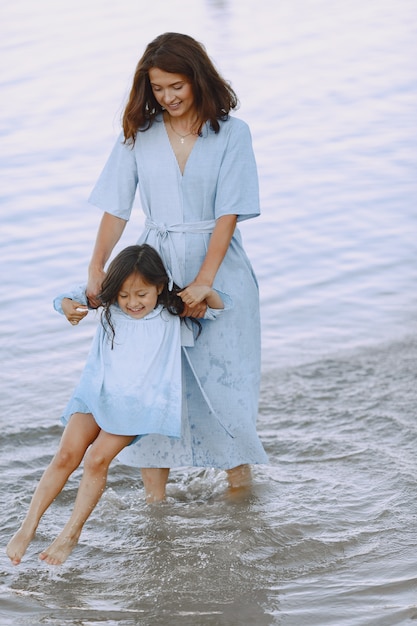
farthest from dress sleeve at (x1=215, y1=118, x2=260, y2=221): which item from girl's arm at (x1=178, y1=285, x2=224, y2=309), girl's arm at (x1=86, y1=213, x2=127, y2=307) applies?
girl's arm at (x1=86, y1=213, x2=127, y2=307)

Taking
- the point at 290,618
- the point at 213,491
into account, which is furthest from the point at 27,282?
the point at 290,618

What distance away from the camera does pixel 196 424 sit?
4117mm

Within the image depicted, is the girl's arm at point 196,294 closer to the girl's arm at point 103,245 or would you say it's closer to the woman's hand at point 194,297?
the woman's hand at point 194,297

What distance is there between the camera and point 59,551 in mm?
3602

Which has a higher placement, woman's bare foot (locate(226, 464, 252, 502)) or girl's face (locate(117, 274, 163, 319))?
girl's face (locate(117, 274, 163, 319))

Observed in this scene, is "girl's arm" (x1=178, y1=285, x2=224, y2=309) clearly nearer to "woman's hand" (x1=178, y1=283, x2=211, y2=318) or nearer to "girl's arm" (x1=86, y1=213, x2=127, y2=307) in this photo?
"woman's hand" (x1=178, y1=283, x2=211, y2=318)

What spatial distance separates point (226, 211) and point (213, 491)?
1.22 meters

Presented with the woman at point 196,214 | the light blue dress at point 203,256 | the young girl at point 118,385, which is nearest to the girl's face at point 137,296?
the young girl at point 118,385

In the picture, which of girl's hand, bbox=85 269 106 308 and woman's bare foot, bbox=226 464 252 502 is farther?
woman's bare foot, bbox=226 464 252 502

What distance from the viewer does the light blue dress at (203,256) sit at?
3.79 metres

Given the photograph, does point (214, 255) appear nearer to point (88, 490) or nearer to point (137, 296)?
point (137, 296)

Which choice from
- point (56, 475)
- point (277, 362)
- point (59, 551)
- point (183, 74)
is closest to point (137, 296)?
point (56, 475)

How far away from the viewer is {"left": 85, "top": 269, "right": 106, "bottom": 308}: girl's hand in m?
3.71

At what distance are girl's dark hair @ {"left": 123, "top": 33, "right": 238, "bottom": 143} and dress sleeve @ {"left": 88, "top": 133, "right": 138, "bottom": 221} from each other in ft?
0.19
